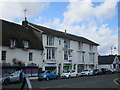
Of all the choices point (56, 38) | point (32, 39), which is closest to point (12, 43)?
point (32, 39)

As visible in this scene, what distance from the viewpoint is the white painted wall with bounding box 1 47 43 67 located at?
3092 cm

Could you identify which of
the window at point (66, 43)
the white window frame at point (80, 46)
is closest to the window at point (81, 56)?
the white window frame at point (80, 46)

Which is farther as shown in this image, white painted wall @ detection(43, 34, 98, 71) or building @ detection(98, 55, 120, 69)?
building @ detection(98, 55, 120, 69)

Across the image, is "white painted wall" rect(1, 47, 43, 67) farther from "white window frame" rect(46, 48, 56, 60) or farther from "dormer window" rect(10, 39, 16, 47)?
"white window frame" rect(46, 48, 56, 60)

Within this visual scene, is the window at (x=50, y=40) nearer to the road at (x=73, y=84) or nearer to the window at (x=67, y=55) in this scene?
the window at (x=67, y=55)

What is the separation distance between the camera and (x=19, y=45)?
32688 mm

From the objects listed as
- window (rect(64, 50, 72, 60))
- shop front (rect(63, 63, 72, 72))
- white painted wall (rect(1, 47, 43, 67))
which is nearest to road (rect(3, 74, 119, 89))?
white painted wall (rect(1, 47, 43, 67))

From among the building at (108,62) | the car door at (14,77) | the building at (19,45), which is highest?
the building at (19,45)

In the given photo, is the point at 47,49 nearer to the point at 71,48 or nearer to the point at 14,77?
the point at 71,48

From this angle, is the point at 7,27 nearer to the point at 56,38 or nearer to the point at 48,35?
the point at 48,35

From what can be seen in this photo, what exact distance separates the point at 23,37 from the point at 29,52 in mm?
2822

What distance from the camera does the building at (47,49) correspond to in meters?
33.3

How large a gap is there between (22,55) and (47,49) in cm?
673

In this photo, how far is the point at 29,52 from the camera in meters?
34.8
